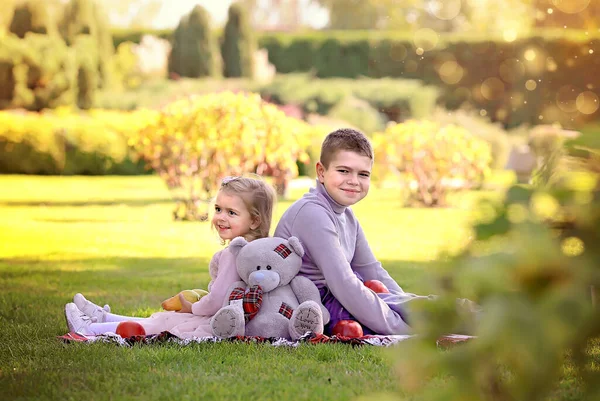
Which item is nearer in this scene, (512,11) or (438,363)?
(438,363)

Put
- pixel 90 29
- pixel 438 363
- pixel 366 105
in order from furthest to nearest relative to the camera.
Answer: pixel 90 29 → pixel 366 105 → pixel 438 363

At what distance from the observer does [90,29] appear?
21.5 m

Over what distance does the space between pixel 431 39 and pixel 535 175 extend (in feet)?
73.5

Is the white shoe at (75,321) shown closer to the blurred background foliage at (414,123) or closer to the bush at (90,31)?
the blurred background foliage at (414,123)

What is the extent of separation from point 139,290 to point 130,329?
5.59ft

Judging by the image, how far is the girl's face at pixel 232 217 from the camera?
3.75m

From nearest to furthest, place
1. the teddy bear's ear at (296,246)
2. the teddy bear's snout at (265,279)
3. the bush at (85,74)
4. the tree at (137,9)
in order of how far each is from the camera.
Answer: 1. the teddy bear's snout at (265,279)
2. the teddy bear's ear at (296,246)
3. the bush at (85,74)
4. the tree at (137,9)

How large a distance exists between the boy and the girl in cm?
12

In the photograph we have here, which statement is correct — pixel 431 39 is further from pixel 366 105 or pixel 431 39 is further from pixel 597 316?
pixel 597 316

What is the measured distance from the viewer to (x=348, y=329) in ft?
11.9

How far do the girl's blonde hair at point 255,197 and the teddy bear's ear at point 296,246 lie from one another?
0.27 meters

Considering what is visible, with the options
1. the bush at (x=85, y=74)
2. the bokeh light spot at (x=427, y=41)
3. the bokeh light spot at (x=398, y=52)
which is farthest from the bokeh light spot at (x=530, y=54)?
the bush at (x=85, y=74)

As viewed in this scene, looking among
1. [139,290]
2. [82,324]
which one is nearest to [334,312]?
[82,324]

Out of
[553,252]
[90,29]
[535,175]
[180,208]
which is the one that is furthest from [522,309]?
[90,29]
